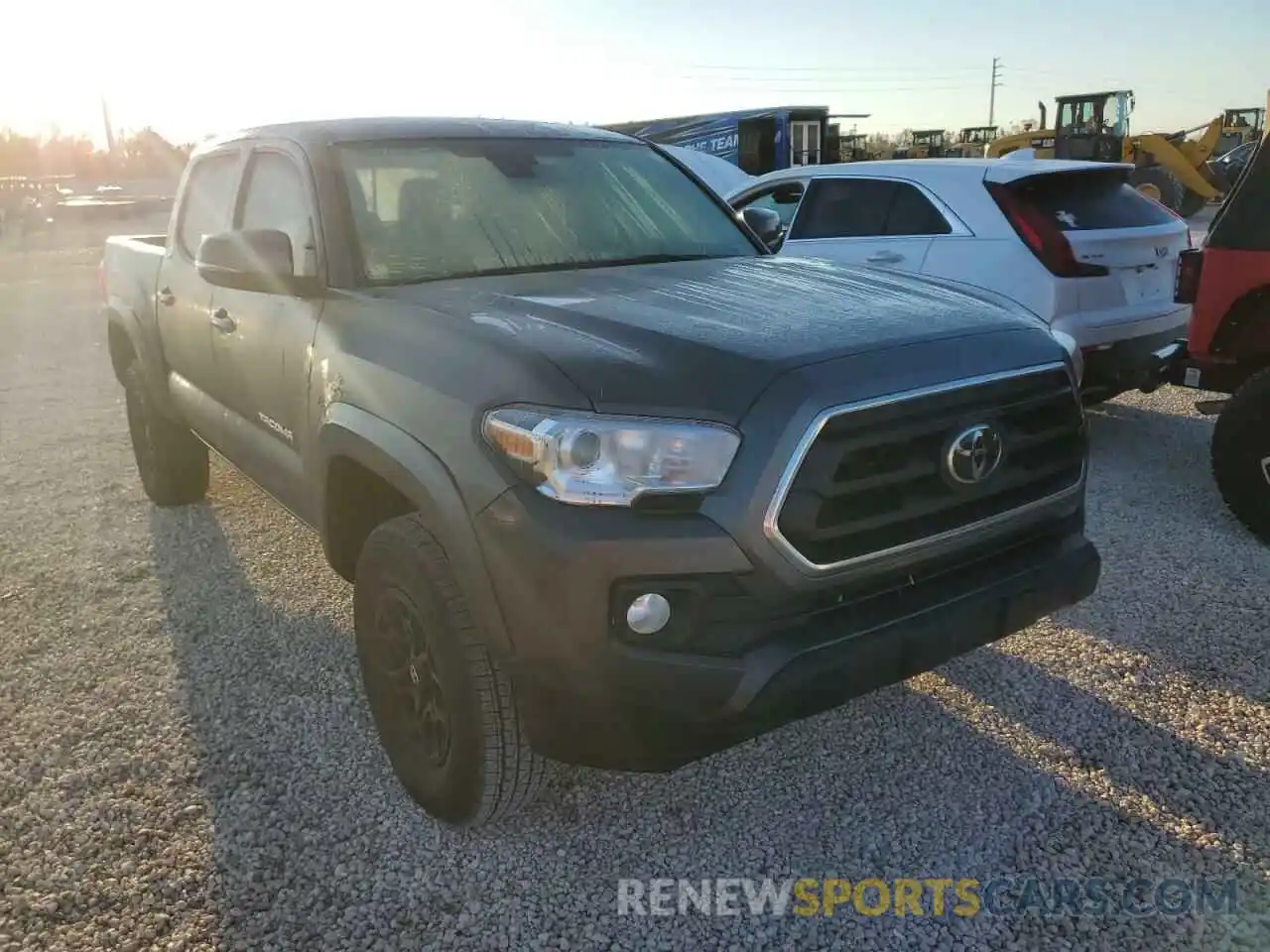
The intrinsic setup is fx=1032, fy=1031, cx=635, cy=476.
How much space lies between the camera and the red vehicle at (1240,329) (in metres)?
4.46

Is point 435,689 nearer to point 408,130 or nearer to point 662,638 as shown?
point 662,638

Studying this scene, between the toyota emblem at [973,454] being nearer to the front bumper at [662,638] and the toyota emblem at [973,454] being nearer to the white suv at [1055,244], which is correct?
the front bumper at [662,638]

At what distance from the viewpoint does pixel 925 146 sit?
A: 3547cm

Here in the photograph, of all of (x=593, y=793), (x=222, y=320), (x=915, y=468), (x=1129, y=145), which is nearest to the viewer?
(x=915, y=468)

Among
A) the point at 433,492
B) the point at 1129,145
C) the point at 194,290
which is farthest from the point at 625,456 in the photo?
the point at 1129,145

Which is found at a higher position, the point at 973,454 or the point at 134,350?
the point at 973,454

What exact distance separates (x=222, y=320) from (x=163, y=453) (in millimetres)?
1837

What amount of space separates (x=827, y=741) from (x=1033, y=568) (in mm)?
894

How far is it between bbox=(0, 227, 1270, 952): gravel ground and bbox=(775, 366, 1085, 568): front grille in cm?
89

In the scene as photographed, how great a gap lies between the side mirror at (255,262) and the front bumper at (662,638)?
4.25 ft

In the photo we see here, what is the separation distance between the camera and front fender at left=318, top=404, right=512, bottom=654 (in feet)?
7.54

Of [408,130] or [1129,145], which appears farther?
[1129,145]

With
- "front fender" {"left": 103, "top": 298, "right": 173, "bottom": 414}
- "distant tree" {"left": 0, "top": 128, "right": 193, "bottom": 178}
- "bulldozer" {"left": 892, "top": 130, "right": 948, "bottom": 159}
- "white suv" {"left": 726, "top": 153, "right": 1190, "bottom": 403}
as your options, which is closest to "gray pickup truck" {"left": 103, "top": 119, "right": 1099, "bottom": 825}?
"front fender" {"left": 103, "top": 298, "right": 173, "bottom": 414}

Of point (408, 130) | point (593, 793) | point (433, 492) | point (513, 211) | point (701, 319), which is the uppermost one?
point (408, 130)
